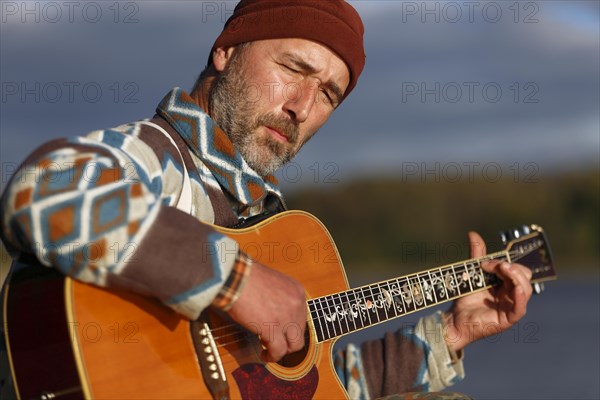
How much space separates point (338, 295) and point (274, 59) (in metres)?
0.76

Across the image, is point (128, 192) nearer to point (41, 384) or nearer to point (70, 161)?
point (70, 161)

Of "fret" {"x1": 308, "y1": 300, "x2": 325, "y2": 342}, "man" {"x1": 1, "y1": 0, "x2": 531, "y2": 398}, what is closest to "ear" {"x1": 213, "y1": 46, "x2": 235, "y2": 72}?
"man" {"x1": 1, "y1": 0, "x2": 531, "y2": 398}

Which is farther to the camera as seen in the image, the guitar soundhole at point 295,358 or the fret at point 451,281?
the fret at point 451,281

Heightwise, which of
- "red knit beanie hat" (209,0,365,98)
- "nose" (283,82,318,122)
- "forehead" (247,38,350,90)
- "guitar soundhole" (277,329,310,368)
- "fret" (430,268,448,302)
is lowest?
"guitar soundhole" (277,329,310,368)

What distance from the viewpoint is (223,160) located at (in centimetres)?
221

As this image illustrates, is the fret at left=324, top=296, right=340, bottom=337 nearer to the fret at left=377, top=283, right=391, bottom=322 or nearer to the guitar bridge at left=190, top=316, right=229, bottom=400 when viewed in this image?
the fret at left=377, top=283, right=391, bottom=322

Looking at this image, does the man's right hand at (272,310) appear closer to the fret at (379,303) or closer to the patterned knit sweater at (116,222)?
the patterned knit sweater at (116,222)

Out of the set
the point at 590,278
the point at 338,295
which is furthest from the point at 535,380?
the point at 590,278

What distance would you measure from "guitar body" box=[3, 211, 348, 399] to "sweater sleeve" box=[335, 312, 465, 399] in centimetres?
76

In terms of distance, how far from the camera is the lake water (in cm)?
678

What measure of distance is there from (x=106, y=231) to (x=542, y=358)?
8.58 metres

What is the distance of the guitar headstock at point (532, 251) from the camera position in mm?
2854

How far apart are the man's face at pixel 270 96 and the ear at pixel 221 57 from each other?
0.03m

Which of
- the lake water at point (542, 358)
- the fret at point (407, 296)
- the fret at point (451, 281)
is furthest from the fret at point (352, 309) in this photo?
the lake water at point (542, 358)
